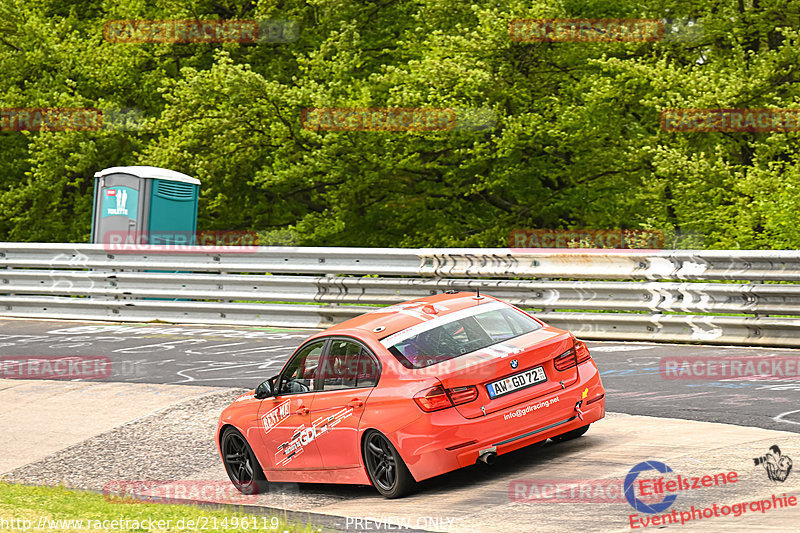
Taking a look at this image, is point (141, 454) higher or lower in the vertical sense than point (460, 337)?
lower

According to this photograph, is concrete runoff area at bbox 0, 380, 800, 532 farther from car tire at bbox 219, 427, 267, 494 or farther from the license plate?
the license plate

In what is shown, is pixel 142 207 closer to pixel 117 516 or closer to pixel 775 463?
pixel 117 516

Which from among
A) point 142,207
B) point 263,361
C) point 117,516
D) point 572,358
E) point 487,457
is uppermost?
point 142,207

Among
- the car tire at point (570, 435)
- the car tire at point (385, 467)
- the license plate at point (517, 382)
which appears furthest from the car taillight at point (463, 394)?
the car tire at point (570, 435)

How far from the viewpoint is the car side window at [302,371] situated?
7.88 m

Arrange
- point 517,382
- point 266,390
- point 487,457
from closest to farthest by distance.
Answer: point 487,457 < point 517,382 < point 266,390

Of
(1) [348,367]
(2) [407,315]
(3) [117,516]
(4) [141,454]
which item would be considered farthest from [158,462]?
(2) [407,315]

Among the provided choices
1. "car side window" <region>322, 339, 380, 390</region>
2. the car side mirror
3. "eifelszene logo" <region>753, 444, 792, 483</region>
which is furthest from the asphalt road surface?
the car side mirror

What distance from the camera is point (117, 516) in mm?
6500

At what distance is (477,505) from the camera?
6.61 meters

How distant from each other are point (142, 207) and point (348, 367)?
411 inches

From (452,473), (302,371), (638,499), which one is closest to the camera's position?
(638,499)

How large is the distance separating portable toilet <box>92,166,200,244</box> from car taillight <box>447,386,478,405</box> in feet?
37.0

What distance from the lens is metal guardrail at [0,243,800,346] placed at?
469 inches
